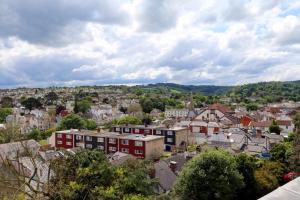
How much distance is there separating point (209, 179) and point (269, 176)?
6246mm

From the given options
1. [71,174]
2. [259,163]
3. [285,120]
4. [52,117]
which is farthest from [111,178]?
[52,117]

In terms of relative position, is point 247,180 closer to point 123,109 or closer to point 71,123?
point 71,123

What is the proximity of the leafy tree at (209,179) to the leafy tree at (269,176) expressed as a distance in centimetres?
294

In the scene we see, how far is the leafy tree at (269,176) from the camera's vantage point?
22.6 m

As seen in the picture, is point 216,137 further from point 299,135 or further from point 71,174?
point 71,174

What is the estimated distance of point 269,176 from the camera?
76.2 ft

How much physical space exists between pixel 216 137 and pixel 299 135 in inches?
621

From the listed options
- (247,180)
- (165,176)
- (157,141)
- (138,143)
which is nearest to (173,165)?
(165,176)

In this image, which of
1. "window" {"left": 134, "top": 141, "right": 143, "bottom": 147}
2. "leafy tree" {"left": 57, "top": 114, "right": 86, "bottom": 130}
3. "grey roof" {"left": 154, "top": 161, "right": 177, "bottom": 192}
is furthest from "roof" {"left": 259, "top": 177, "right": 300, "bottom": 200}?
"leafy tree" {"left": 57, "top": 114, "right": 86, "bottom": 130}

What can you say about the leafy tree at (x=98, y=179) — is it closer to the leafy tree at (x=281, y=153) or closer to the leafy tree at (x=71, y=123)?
the leafy tree at (x=281, y=153)

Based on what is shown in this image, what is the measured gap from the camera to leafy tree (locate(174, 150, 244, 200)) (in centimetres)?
1964

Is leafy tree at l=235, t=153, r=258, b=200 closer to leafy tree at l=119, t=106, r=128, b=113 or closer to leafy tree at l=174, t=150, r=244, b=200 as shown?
leafy tree at l=174, t=150, r=244, b=200

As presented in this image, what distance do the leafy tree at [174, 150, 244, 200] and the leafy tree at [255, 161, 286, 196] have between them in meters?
2.94

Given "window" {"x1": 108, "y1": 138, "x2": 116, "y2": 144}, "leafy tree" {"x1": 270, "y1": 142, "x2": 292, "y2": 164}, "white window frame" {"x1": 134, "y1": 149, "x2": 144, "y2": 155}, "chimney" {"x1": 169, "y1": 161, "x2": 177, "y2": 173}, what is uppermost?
"leafy tree" {"x1": 270, "y1": 142, "x2": 292, "y2": 164}
